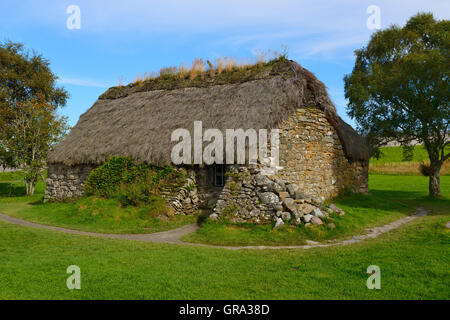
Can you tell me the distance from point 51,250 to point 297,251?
→ 6.70 meters

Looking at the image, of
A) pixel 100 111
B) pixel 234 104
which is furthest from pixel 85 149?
pixel 234 104

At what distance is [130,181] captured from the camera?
14312 mm

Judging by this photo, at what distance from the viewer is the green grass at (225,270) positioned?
18.6ft

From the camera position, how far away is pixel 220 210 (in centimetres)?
1163

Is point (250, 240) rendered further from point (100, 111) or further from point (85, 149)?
point (100, 111)

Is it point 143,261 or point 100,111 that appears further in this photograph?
point 100,111

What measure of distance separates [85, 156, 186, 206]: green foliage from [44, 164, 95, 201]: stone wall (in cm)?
154

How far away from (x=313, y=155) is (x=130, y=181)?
8094mm

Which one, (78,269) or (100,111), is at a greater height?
(100,111)

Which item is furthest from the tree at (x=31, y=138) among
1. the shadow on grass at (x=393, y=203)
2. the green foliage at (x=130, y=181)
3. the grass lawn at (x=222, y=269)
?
the shadow on grass at (x=393, y=203)

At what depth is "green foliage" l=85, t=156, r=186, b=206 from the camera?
1330 centimetres

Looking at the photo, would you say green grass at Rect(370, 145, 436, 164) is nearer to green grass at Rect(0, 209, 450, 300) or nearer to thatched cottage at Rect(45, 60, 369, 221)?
thatched cottage at Rect(45, 60, 369, 221)

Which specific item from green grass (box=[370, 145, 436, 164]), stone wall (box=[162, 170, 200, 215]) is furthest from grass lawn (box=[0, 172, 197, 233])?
green grass (box=[370, 145, 436, 164])

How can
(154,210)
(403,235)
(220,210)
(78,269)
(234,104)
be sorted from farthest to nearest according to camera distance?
(234,104) < (154,210) < (220,210) < (403,235) < (78,269)
